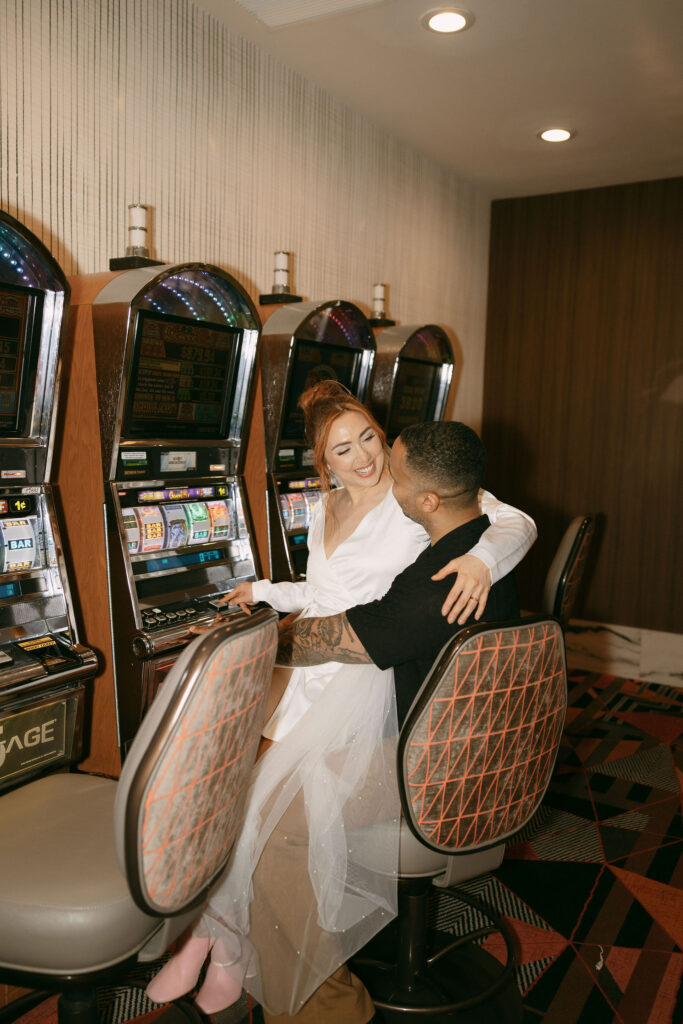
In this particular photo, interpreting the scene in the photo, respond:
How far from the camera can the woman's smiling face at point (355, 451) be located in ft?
7.61

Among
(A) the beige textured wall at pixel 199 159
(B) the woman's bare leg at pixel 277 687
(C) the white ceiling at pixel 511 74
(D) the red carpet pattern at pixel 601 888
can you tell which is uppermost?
(C) the white ceiling at pixel 511 74

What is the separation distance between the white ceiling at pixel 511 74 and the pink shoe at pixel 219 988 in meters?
2.93

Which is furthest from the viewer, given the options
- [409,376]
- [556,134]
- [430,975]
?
[556,134]

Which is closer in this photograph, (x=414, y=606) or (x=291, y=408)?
(x=414, y=606)

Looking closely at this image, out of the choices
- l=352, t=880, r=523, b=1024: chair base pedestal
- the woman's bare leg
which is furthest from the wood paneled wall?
the woman's bare leg

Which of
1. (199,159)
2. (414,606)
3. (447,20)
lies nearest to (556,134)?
(447,20)

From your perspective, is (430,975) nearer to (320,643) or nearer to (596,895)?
(596,895)

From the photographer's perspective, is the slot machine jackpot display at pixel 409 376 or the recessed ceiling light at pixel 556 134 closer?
the slot machine jackpot display at pixel 409 376

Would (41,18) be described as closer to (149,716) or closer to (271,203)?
(271,203)

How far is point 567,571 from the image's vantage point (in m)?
3.15

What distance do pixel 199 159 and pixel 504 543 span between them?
2243mm

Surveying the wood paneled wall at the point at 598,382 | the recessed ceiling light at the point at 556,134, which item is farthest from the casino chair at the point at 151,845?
the wood paneled wall at the point at 598,382

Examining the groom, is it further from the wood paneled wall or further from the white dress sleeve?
the wood paneled wall

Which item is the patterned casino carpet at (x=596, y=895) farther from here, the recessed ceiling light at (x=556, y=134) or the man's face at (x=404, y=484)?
the recessed ceiling light at (x=556, y=134)
